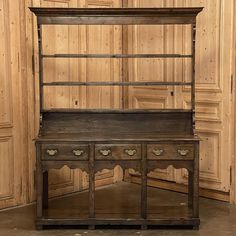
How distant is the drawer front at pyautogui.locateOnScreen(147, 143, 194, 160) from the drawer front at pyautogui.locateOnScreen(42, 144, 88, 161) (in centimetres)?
56

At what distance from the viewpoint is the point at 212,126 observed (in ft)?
16.7

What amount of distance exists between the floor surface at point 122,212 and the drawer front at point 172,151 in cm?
62

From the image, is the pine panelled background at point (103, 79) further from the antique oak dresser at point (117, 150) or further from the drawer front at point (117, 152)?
the drawer front at point (117, 152)

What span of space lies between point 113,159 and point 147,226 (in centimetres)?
64

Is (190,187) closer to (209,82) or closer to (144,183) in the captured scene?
(144,183)

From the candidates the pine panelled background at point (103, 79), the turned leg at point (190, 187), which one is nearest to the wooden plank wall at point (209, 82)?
the pine panelled background at point (103, 79)

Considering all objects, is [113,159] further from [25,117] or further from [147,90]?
A: [147,90]

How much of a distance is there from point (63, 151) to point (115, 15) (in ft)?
4.02

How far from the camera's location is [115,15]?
4320 mm

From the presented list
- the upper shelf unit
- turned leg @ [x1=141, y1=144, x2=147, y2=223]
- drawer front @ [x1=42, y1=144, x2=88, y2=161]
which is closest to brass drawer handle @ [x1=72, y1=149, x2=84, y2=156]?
drawer front @ [x1=42, y1=144, x2=88, y2=161]

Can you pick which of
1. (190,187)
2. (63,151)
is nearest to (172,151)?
(190,187)

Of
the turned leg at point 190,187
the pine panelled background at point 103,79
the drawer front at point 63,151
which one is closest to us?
the drawer front at point 63,151

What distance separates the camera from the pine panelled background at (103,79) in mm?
4811

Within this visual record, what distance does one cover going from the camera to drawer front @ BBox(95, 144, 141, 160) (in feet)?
13.8
